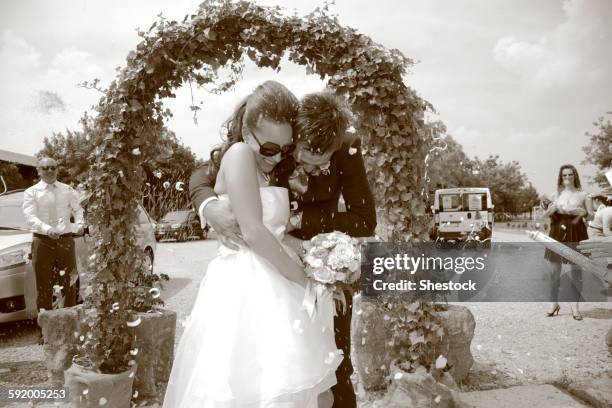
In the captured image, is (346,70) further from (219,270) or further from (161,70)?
(219,270)

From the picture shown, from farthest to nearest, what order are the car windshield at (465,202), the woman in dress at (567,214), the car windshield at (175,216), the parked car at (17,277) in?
the car windshield at (175,216) → the car windshield at (465,202) → the woman in dress at (567,214) → the parked car at (17,277)

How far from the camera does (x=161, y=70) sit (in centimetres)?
377

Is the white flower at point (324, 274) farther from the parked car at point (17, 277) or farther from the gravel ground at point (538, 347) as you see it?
the parked car at point (17, 277)

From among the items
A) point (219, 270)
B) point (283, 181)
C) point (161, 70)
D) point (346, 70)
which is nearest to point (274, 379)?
point (219, 270)

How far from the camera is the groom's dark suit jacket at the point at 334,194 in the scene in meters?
2.53

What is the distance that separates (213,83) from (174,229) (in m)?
18.4

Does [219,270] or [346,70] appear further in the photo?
[346,70]

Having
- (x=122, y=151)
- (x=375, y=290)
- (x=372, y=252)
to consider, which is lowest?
(x=375, y=290)

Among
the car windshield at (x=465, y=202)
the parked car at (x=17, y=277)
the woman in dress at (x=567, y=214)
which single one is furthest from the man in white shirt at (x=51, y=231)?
the car windshield at (x=465, y=202)

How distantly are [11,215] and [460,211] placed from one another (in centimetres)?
1471

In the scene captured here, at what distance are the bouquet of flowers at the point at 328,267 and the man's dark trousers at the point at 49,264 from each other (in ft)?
14.8

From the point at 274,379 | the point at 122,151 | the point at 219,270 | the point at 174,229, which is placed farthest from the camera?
the point at 174,229

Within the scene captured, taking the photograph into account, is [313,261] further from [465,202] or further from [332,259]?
[465,202]

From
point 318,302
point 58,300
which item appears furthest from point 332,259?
point 58,300
